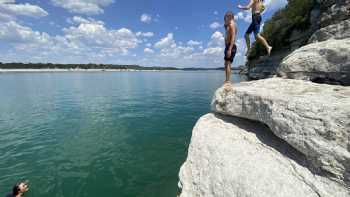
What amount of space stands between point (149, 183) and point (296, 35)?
29.5m

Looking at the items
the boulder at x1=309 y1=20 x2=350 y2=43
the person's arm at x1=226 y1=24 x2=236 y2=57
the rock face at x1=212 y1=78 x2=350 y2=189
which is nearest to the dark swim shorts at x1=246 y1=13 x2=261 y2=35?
the person's arm at x1=226 y1=24 x2=236 y2=57

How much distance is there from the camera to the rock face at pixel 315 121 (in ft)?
11.8

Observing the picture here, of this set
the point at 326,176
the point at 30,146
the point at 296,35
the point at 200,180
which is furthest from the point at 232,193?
the point at 296,35

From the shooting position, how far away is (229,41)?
7.58 metres

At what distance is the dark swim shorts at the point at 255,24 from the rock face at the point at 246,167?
503 cm

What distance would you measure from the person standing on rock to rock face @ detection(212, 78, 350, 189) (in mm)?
2491

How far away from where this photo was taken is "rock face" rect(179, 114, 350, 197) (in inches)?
155

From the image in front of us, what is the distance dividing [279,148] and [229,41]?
4721mm

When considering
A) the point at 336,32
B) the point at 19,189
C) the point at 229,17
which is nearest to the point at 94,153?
the point at 19,189

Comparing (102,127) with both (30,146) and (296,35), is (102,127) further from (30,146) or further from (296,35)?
(296,35)

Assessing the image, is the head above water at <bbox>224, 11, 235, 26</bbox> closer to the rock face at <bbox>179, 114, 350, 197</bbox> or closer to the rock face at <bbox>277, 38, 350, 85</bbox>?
the rock face at <bbox>277, 38, 350, 85</bbox>

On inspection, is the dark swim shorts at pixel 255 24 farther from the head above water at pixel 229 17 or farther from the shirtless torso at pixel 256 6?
the head above water at pixel 229 17

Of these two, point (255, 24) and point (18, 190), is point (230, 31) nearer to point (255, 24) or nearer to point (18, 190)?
point (255, 24)

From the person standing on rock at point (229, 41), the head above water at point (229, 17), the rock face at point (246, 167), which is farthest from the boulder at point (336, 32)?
the rock face at point (246, 167)
